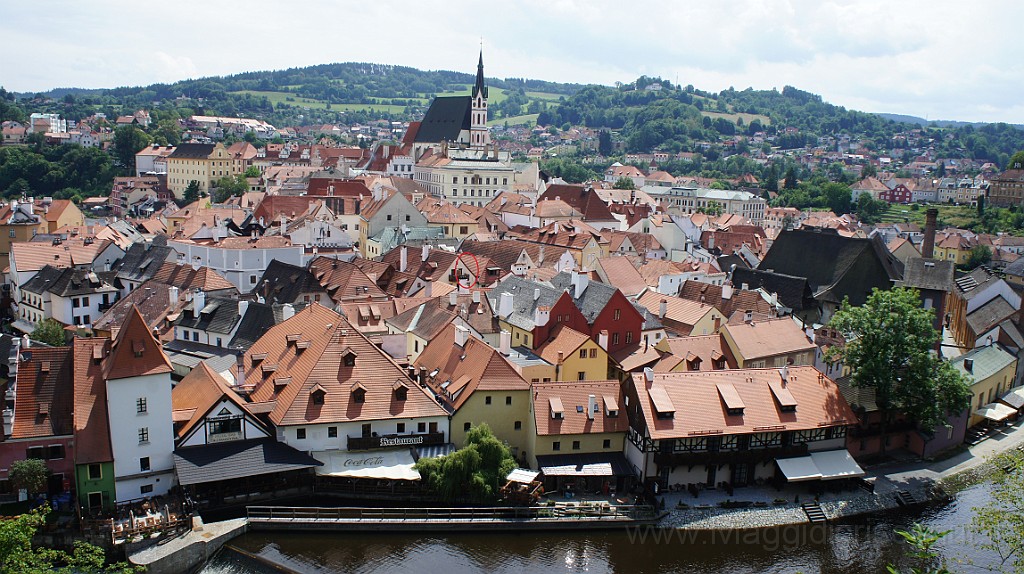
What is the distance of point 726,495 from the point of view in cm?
3681

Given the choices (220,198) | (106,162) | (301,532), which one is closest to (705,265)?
(301,532)

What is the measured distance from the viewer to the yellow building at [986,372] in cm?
4828

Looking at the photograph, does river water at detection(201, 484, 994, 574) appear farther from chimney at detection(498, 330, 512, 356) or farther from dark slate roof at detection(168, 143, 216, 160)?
dark slate roof at detection(168, 143, 216, 160)

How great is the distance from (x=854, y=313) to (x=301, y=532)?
28616 millimetres

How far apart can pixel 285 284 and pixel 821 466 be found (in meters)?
36.5

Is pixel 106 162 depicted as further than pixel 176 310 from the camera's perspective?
Yes

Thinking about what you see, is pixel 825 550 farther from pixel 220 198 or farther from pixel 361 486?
pixel 220 198

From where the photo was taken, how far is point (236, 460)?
1313 inches

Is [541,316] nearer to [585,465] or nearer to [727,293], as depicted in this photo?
[585,465]

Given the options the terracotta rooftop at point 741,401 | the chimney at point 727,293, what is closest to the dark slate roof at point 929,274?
the chimney at point 727,293

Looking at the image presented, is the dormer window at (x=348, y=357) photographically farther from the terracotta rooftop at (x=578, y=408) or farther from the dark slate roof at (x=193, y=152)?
the dark slate roof at (x=193, y=152)

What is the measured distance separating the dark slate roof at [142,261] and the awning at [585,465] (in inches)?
1512

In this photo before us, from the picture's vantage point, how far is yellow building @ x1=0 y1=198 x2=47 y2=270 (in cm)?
7450

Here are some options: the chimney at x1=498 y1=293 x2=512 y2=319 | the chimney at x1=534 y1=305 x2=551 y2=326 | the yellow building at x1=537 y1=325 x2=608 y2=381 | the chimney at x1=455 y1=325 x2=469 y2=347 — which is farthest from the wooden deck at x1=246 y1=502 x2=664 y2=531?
the chimney at x1=498 y1=293 x2=512 y2=319
